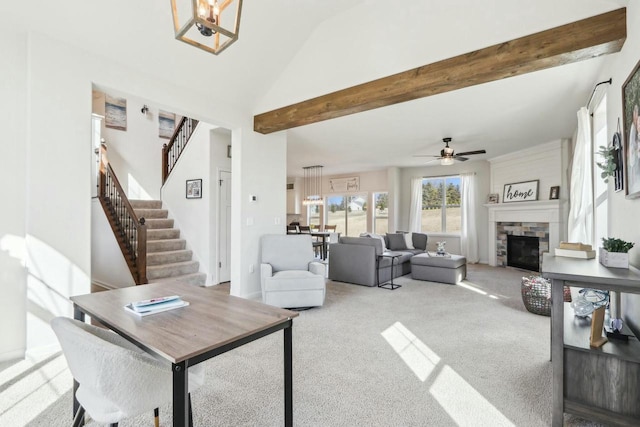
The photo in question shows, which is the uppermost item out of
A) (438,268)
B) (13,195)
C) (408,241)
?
(13,195)

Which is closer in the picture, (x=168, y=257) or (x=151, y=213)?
(x=168, y=257)

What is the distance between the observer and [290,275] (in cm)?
409

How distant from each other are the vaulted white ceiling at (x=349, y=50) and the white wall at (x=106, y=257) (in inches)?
108

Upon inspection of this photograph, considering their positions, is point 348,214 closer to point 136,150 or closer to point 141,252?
point 136,150

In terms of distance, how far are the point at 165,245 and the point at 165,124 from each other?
3848 millimetres

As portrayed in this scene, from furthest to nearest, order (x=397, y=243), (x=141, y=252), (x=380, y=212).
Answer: (x=380, y=212), (x=397, y=243), (x=141, y=252)

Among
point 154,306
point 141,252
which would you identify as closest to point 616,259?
point 154,306

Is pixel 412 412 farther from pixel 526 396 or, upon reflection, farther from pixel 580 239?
pixel 580 239

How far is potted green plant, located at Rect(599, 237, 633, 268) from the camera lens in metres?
1.93

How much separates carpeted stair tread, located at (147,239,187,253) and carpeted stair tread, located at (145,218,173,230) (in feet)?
1.49

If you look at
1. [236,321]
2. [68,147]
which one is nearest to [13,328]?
[68,147]

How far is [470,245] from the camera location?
Result: 8.10 meters

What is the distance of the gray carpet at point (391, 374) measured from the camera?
192cm

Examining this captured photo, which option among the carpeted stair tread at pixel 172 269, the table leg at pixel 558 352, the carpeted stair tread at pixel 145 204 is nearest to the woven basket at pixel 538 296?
the table leg at pixel 558 352
